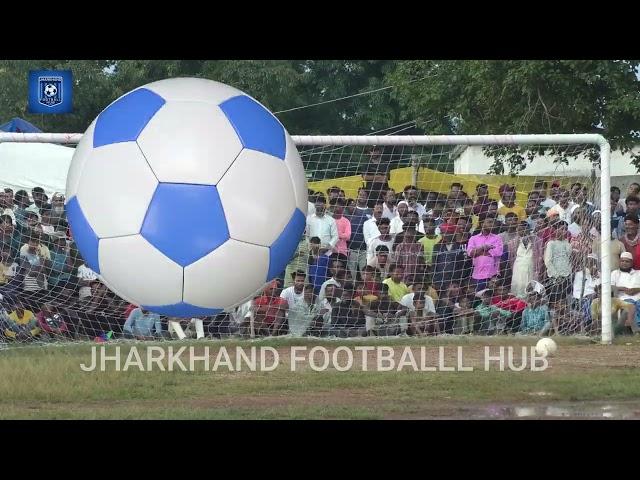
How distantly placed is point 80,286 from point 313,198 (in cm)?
243

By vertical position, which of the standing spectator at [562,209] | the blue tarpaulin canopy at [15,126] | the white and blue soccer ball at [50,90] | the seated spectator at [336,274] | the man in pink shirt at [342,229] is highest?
the white and blue soccer ball at [50,90]

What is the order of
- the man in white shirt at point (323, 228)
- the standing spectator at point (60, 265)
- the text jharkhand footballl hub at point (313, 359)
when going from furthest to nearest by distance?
the man in white shirt at point (323, 228) → the standing spectator at point (60, 265) → the text jharkhand footballl hub at point (313, 359)

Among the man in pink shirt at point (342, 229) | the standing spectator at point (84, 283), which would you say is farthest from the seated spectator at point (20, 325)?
the man in pink shirt at point (342, 229)

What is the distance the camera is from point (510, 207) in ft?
36.2

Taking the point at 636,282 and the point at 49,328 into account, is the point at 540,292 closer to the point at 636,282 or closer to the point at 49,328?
the point at 636,282

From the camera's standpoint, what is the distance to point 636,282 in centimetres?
1055

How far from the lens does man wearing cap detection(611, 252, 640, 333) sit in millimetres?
10500

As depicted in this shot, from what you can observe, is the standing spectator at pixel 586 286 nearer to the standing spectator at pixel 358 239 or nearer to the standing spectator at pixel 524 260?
the standing spectator at pixel 524 260

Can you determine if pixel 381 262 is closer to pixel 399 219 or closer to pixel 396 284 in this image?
pixel 396 284

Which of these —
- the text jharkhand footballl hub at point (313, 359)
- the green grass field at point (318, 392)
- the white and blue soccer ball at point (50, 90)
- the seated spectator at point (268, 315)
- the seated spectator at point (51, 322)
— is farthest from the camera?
the white and blue soccer ball at point (50, 90)

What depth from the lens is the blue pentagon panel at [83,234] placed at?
18.6 ft

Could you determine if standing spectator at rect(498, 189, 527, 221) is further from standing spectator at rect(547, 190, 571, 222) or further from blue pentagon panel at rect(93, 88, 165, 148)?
blue pentagon panel at rect(93, 88, 165, 148)

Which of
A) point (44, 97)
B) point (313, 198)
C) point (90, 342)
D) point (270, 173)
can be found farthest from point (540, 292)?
point (44, 97)

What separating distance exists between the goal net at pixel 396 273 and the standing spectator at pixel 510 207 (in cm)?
1
